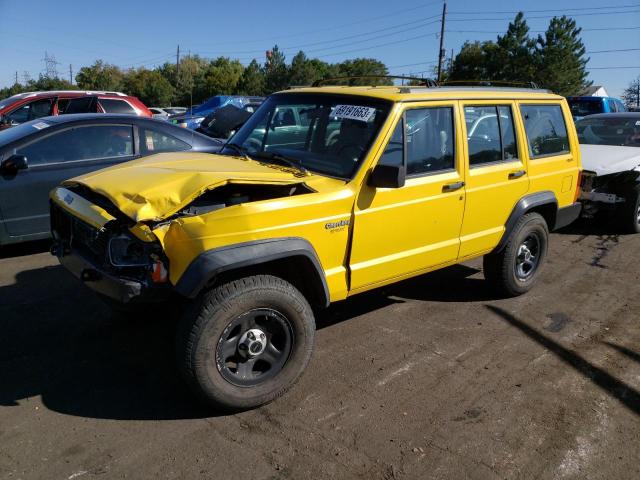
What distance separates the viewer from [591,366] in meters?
3.84

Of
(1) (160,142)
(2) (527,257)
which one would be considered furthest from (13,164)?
(2) (527,257)

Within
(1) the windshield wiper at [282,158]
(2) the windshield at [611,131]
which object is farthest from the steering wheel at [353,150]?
(2) the windshield at [611,131]

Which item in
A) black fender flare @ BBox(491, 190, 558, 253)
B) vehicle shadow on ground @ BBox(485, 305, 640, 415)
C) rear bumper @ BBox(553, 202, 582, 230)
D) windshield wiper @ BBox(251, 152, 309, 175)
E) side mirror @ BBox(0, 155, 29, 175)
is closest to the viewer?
vehicle shadow on ground @ BBox(485, 305, 640, 415)

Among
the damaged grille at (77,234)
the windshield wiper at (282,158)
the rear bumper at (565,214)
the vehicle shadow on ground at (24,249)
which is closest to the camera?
the damaged grille at (77,234)

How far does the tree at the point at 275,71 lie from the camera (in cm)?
5908

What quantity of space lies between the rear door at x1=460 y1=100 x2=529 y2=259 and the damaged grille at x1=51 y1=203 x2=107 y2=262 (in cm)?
274

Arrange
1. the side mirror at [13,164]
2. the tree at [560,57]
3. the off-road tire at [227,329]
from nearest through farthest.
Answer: the off-road tire at [227,329] → the side mirror at [13,164] → the tree at [560,57]

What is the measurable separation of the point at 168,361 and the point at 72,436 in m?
0.91

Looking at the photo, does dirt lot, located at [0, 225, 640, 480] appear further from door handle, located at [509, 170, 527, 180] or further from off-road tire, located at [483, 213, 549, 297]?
door handle, located at [509, 170, 527, 180]

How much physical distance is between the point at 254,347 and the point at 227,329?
0.25 metres

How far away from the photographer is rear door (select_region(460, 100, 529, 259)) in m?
4.19

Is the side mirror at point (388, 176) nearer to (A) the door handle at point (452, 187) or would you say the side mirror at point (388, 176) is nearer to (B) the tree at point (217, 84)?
(A) the door handle at point (452, 187)

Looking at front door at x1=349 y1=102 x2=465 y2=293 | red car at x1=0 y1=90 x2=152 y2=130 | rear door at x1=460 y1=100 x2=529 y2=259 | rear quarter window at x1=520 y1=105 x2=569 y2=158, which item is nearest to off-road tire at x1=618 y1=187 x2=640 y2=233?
rear quarter window at x1=520 y1=105 x2=569 y2=158

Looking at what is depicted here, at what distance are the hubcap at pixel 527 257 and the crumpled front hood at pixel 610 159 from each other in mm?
2897
